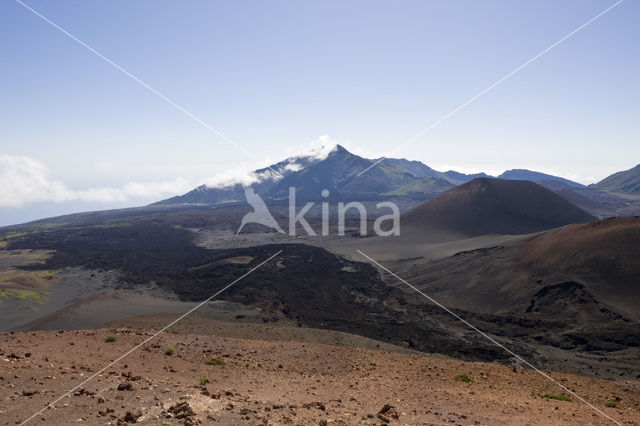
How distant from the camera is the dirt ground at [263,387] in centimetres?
879

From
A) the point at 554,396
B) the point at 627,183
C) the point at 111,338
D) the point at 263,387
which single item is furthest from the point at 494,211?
the point at 627,183

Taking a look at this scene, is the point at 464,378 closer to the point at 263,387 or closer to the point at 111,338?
the point at 263,387

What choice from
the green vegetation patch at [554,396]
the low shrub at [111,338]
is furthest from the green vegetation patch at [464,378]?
the low shrub at [111,338]

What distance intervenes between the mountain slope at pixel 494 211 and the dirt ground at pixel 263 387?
51485 millimetres

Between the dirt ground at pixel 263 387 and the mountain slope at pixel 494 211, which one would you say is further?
the mountain slope at pixel 494 211

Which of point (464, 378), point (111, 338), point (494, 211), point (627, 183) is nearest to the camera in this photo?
point (464, 378)

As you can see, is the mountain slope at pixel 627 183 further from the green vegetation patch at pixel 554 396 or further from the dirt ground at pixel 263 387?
the dirt ground at pixel 263 387

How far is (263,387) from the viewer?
1227 cm

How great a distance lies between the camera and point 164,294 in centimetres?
3888

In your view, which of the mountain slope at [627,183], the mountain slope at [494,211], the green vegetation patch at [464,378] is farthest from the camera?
the mountain slope at [627,183]

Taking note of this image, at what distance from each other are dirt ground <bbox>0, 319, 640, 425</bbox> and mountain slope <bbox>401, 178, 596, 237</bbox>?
51.5 meters

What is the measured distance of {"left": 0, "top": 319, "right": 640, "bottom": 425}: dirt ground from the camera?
28.8ft

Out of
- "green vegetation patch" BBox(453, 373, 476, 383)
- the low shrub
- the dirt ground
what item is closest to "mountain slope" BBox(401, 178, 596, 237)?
the dirt ground

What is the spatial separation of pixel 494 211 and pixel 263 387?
229ft
